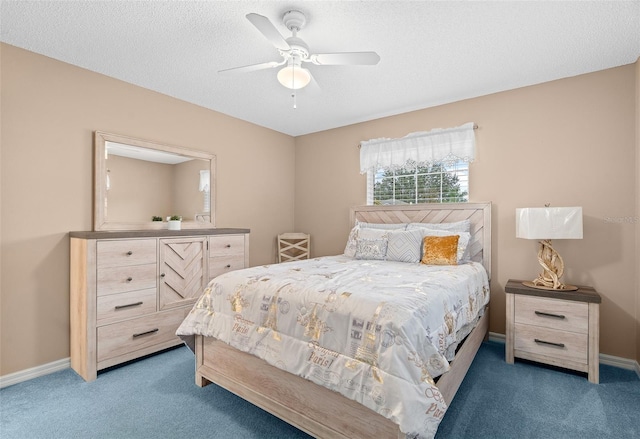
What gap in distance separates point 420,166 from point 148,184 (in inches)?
121

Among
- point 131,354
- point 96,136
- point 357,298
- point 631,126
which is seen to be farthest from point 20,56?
point 631,126

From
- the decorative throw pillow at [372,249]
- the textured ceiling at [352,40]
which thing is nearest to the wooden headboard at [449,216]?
the decorative throw pillow at [372,249]

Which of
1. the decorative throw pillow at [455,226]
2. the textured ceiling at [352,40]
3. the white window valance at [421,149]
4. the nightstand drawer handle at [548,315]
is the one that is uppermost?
the textured ceiling at [352,40]

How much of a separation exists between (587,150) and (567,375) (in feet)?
6.41

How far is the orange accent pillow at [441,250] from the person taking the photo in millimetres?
2941

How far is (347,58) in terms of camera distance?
2.10 meters

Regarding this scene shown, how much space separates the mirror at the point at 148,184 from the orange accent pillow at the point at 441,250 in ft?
8.17

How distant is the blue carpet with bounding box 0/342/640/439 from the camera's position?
1.81 metres

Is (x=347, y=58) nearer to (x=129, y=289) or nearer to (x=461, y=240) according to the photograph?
(x=461, y=240)

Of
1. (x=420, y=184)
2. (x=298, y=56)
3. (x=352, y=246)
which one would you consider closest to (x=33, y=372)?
(x=352, y=246)

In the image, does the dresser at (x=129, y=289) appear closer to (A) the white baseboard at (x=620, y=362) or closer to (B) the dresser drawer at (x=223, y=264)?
(B) the dresser drawer at (x=223, y=264)

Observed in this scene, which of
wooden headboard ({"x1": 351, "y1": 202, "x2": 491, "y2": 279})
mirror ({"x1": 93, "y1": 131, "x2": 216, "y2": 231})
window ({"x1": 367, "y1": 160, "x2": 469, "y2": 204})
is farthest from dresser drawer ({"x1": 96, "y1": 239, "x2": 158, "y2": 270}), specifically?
window ({"x1": 367, "y1": 160, "x2": 469, "y2": 204})

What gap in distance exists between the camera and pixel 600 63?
2.64m

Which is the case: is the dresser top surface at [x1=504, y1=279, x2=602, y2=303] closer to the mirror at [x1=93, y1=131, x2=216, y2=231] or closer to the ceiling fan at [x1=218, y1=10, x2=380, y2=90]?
the ceiling fan at [x1=218, y1=10, x2=380, y2=90]
